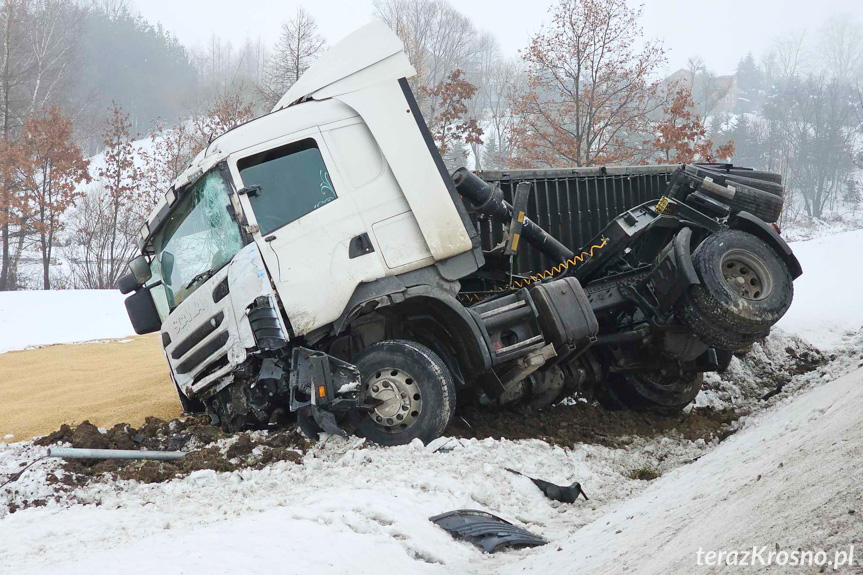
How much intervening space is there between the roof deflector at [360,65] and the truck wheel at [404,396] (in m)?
2.26

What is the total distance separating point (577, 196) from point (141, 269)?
14.5ft

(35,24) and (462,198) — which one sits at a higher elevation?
(35,24)

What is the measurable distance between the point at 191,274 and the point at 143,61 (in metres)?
75.7

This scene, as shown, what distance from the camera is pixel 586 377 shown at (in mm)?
8031

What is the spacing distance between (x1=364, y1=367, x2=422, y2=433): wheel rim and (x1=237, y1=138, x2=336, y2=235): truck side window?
142 centimetres

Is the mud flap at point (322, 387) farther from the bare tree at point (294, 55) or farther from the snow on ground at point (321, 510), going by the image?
the bare tree at point (294, 55)

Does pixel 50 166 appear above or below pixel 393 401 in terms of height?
above

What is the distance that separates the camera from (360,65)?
6766mm

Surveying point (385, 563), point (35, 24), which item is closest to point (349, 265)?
point (385, 563)

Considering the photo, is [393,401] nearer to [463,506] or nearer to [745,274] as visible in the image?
[463,506]

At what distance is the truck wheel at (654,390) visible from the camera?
8.20 metres

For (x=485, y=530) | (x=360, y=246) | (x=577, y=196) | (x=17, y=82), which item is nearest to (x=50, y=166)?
(x=17, y=82)

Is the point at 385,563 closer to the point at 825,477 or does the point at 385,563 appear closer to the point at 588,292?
the point at 825,477

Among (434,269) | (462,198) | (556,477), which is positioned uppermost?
(462,198)
